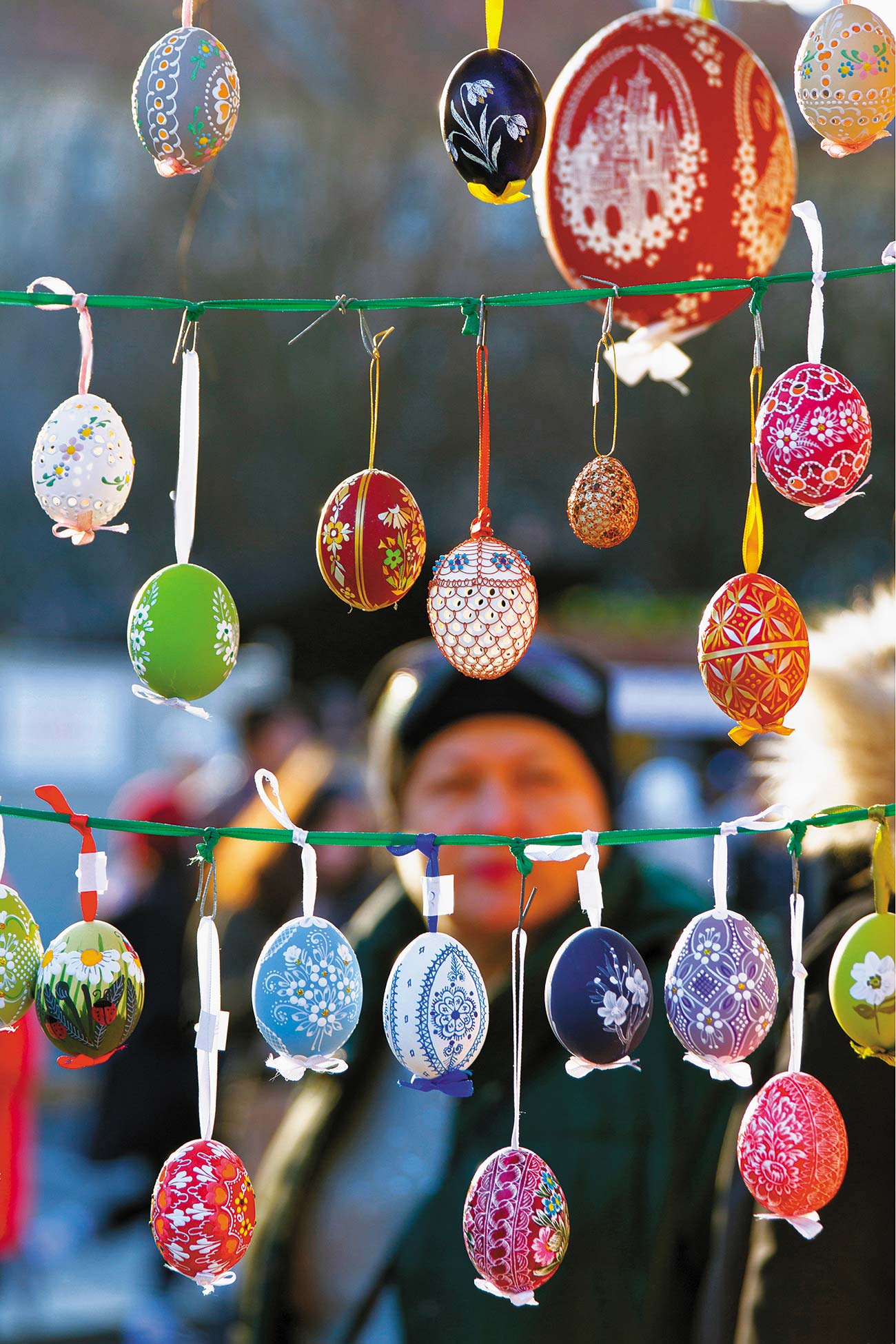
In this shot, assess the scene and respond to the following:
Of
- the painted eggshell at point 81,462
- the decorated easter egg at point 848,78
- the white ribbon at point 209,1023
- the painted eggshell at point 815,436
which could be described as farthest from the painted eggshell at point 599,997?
A: the decorated easter egg at point 848,78

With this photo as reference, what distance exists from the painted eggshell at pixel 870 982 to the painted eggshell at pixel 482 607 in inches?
13.7

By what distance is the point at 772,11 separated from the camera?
154 inches

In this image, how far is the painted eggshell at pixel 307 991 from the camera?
3.49 ft

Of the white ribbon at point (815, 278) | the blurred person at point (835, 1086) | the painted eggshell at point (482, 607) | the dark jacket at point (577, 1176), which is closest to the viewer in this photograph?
the white ribbon at point (815, 278)

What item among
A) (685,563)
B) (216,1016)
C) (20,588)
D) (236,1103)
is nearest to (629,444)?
(685,563)

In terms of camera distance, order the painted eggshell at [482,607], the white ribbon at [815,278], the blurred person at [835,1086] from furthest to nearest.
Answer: the blurred person at [835,1086], the painted eggshell at [482,607], the white ribbon at [815,278]

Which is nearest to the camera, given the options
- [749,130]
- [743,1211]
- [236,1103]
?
[749,130]

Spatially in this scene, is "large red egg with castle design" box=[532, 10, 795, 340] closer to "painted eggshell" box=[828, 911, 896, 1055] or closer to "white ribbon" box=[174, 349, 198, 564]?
"white ribbon" box=[174, 349, 198, 564]

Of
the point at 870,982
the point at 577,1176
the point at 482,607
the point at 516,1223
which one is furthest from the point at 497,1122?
the point at 482,607

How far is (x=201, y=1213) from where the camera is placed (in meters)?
1.05

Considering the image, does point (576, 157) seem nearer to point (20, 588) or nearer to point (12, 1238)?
point (12, 1238)

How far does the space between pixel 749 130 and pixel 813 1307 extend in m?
1.03

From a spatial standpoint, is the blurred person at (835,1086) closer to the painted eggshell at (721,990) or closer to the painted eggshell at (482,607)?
the painted eggshell at (721,990)

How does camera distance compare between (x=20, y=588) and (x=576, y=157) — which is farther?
(x=20, y=588)
